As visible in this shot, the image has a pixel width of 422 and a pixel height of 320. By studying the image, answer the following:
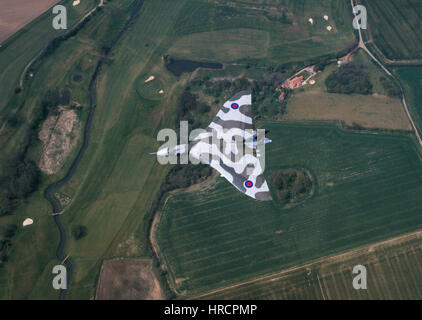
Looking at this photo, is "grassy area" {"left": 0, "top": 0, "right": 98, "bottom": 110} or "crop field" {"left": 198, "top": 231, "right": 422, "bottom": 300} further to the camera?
"grassy area" {"left": 0, "top": 0, "right": 98, "bottom": 110}

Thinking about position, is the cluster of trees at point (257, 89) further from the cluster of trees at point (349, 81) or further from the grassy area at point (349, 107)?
the cluster of trees at point (349, 81)

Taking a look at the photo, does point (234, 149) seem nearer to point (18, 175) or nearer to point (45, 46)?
point (18, 175)

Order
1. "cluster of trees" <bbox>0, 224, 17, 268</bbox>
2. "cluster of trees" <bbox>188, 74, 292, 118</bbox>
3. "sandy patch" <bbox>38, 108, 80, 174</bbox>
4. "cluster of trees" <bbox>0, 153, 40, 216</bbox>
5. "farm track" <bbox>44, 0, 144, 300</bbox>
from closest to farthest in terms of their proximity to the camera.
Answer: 1. "cluster of trees" <bbox>0, 224, 17, 268</bbox>
2. "farm track" <bbox>44, 0, 144, 300</bbox>
3. "cluster of trees" <bbox>0, 153, 40, 216</bbox>
4. "sandy patch" <bbox>38, 108, 80, 174</bbox>
5. "cluster of trees" <bbox>188, 74, 292, 118</bbox>

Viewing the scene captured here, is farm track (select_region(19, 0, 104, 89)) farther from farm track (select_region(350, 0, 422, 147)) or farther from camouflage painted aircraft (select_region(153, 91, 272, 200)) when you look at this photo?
farm track (select_region(350, 0, 422, 147))

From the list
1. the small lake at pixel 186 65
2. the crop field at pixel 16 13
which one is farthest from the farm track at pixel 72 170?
the crop field at pixel 16 13

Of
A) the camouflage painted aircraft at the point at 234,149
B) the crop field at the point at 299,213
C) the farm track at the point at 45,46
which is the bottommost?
the crop field at the point at 299,213

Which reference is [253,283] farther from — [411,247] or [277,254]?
[411,247]

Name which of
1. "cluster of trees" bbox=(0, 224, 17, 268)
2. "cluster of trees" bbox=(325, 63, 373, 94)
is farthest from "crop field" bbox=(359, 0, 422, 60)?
"cluster of trees" bbox=(0, 224, 17, 268)
